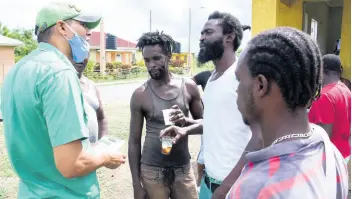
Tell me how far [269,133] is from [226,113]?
1135mm

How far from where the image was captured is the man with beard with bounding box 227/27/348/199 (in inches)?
41.8

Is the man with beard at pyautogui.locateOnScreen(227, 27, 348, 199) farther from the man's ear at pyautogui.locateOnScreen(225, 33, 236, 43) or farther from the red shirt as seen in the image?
the red shirt

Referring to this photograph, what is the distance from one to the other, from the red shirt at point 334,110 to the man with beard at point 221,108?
143 cm

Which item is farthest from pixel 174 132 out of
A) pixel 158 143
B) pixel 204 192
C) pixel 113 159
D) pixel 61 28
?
pixel 61 28

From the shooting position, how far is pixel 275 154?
3.64 feet

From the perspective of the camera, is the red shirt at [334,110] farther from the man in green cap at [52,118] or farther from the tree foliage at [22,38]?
the tree foliage at [22,38]

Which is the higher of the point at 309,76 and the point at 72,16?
the point at 72,16

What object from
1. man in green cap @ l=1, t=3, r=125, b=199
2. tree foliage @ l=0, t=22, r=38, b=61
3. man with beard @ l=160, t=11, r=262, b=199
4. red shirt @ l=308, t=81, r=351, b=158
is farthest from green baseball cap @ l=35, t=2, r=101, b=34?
tree foliage @ l=0, t=22, r=38, b=61

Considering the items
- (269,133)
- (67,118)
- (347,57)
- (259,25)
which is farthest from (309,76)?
(347,57)

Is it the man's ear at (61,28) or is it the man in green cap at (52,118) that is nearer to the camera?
the man in green cap at (52,118)

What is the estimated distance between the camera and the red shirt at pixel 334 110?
365 cm

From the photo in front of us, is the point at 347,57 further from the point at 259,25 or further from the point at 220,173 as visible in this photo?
the point at 220,173

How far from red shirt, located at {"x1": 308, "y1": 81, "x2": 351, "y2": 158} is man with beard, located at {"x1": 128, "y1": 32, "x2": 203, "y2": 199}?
52.0 inches

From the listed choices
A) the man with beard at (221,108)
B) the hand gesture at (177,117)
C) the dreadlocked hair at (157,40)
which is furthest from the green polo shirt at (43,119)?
the dreadlocked hair at (157,40)
